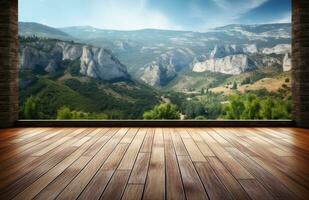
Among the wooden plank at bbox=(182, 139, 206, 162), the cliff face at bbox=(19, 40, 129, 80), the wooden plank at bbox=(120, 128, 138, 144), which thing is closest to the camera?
the wooden plank at bbox=(182, 139, 206, 162)

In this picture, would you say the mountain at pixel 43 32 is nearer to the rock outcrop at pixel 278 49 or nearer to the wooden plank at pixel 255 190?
the rock outcrop at pixel 278 49

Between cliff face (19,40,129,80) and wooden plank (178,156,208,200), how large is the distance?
9528 millimetres

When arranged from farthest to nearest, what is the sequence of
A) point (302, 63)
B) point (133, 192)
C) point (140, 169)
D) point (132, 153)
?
point (302, 63) → point (132, 153) → point (140, 169) → point (133, 192)

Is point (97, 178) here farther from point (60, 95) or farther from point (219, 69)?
point (219, 69)

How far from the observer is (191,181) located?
6.21ft

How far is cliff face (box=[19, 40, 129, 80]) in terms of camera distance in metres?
12.1

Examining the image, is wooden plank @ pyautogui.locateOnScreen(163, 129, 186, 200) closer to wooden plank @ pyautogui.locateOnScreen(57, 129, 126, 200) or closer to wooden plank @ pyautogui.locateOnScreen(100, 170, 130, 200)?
wooden plank @ pyautogui.locateOnScreen(100, 170, 130, 200)

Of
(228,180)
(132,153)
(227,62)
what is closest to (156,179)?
(228,180)

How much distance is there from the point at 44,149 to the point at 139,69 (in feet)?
28.3

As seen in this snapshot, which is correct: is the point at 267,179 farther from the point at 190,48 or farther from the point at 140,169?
the point at 190,48

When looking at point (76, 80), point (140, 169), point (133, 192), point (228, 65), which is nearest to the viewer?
point (133, 192)

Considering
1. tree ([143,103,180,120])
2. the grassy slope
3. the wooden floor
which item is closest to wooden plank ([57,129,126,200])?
the wooden floor

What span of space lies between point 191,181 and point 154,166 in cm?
43

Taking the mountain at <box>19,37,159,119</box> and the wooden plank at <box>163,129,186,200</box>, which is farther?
the mountain at <box>19,37,159,119</box>
